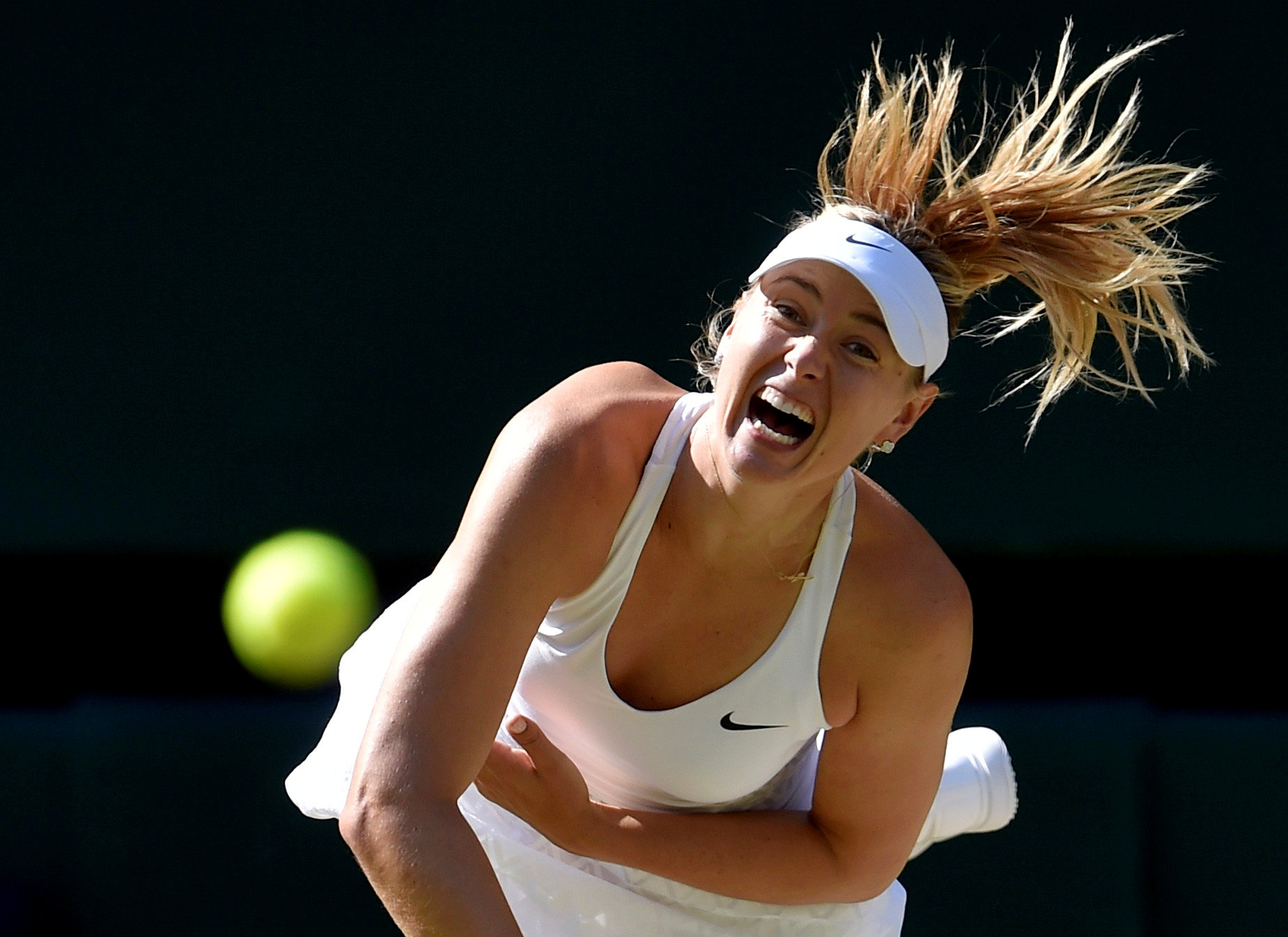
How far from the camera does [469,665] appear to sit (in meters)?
1.30

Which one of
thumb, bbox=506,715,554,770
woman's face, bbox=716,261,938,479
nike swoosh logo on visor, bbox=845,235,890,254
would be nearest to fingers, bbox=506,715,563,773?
thumb, bbox=506,715,554,770

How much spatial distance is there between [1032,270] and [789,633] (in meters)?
0.47

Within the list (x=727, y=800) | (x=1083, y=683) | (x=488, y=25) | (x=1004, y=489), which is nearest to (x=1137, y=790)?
(x=1083, y=683)

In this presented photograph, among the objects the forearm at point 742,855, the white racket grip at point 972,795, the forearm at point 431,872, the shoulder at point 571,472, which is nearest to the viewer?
the forearm at point 431,872

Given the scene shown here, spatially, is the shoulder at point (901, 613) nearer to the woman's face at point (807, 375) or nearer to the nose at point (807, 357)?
the woman's face at point (807, 375)

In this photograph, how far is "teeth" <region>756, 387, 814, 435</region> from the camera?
142cm

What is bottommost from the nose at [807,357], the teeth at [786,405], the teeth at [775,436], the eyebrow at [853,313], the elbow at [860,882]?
the elbow at [860,882]

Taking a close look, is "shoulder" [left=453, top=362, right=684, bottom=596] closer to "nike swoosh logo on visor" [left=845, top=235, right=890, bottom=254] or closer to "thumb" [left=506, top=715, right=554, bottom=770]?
"thumb" [left=506, top=715, right=554, bottom=770]

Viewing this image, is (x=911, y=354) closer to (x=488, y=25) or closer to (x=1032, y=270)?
(x=1032, y=270)

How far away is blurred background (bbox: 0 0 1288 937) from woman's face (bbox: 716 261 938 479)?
1061 mm

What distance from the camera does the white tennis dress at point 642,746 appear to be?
1.58 meters

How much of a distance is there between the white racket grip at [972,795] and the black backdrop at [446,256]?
21.3 inches

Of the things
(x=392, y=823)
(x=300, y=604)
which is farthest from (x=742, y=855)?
(x=300, y=604)

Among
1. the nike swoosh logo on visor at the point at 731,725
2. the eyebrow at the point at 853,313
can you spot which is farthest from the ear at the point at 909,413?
the nike swoosh logo on visor at the point at 731,725
